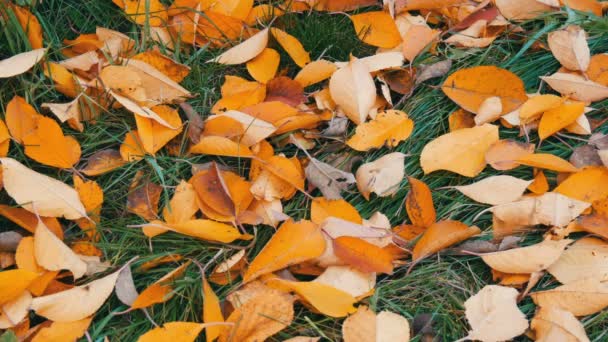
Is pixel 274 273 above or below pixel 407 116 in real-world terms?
below

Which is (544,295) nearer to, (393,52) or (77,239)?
(393,52)

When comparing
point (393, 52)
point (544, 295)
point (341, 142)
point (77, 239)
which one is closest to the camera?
point (544, 295)

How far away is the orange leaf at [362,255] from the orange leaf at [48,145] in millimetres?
619

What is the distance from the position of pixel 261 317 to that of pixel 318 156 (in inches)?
18.0

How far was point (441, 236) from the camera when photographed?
1.46 meters

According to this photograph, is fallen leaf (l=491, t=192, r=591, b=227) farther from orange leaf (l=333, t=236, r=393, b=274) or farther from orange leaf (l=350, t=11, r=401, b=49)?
orange leaf (l=350, t=11, r=401, b=49)

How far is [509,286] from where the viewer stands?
1435mm

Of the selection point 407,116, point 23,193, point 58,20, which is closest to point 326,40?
point 407,116

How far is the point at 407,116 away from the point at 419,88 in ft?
0.41

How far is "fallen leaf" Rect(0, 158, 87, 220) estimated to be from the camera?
1.46m

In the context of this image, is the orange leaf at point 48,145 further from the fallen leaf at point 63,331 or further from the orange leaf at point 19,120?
the fallen leaf at point 63,331

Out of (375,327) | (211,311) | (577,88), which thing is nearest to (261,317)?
(211,311)

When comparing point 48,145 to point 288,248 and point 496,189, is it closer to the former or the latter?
point 288,248

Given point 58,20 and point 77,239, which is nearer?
point 77,239
